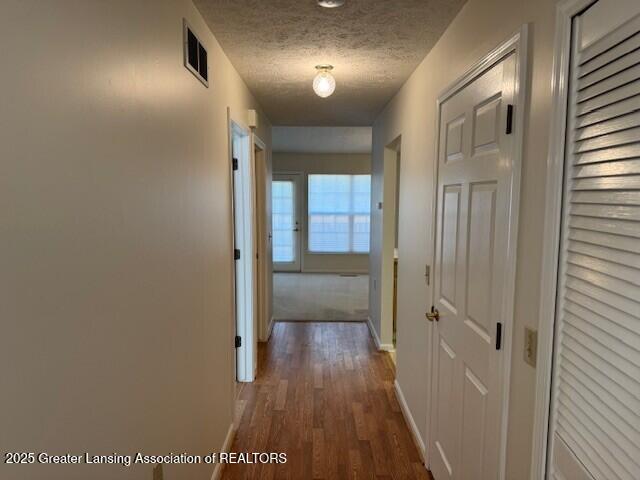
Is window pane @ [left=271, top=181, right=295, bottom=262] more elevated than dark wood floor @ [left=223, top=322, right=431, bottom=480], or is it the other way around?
window pane @ [left=271, top=181, right=295, bottom=262]

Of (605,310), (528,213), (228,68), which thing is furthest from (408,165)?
(605,310)

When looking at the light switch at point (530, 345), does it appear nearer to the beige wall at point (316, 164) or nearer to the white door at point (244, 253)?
the white door at point (244, 253)

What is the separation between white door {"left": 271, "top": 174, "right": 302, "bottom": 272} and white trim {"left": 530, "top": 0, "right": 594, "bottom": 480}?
24.7ft

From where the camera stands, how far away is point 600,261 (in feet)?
3.04

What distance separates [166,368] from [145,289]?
1.20 feet

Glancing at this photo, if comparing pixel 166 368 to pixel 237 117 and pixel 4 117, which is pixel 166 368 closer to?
pixel 4 117

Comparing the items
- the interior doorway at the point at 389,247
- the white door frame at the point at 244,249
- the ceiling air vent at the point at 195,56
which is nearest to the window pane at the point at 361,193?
the interior doorway at the point at 389,247

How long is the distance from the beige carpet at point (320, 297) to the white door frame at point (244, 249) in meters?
1.85

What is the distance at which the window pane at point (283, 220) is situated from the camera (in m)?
8.51

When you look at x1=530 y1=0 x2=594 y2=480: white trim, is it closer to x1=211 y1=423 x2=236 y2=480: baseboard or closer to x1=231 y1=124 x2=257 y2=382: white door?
x1=211 y1=423 x2=236 y2=480: baseboard

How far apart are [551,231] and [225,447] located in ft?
7.14

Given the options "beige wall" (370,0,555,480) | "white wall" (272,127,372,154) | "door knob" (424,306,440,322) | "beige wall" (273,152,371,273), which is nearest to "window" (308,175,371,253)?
"beige wall" (273,152,371,273)

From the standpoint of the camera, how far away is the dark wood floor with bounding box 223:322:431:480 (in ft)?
7.63

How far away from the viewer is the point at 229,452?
2.45 m
